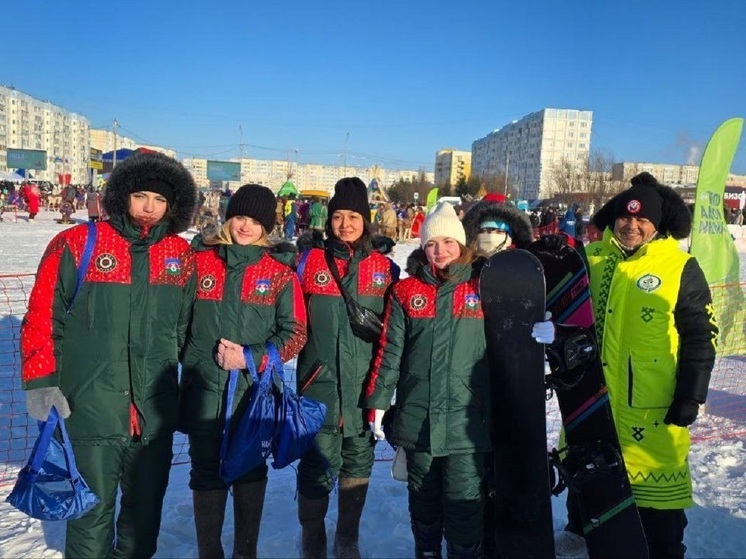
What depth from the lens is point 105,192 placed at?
7.78 feet

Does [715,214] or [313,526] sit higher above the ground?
[715,214]

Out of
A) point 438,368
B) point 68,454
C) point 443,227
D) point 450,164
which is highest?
point 450,164

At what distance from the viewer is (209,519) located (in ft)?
8.37

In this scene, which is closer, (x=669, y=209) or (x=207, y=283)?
(x=207, y=283)

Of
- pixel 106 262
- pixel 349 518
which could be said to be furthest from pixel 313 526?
pixel 106 262

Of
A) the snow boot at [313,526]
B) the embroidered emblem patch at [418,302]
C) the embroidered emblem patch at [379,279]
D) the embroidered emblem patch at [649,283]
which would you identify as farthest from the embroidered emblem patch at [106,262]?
the embroidered emblem patch at [649,283]

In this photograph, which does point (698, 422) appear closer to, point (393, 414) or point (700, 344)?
point (700, 344)

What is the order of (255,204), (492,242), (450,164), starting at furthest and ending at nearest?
(450,164) < (492,242) < (255,204)

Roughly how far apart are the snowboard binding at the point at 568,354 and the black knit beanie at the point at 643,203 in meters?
0.63

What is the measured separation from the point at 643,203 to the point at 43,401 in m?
2.75

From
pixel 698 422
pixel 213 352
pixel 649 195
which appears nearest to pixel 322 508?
pixel 213 352

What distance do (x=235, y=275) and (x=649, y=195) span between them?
2011 millimetres

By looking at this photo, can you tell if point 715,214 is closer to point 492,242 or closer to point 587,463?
point 492,242

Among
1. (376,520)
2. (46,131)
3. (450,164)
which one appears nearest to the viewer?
(376,520)
